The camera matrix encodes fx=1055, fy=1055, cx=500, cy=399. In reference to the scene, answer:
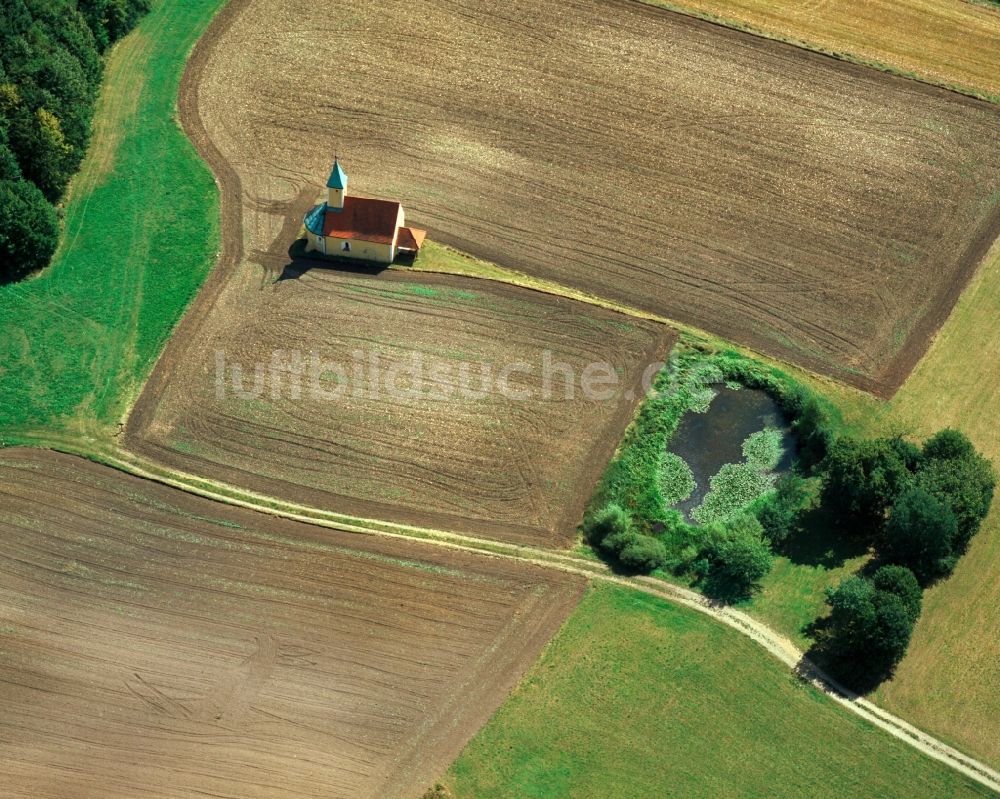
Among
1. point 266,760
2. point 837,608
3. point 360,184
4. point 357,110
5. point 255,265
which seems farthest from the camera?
point 357,110

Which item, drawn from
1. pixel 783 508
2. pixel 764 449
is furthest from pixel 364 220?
pixel 783 508

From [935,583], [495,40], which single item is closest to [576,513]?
[935,583]

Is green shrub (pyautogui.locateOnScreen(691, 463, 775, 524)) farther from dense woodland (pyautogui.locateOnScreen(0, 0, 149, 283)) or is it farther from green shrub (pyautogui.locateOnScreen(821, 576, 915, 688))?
dense woodland (pyautogui.locateOnScreen(0, 0, 149, 283))

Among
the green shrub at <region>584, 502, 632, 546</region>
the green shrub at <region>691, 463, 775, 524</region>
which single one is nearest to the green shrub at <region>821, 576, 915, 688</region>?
the green shrub at <region>691, 463, 775, 524</region>

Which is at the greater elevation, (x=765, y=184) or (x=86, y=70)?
(x=765, y=184)

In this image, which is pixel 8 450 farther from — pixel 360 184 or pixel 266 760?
pixel 360 184

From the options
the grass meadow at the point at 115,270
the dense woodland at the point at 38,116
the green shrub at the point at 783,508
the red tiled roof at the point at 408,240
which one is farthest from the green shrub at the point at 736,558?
the dense woodland at the point at 38,116
